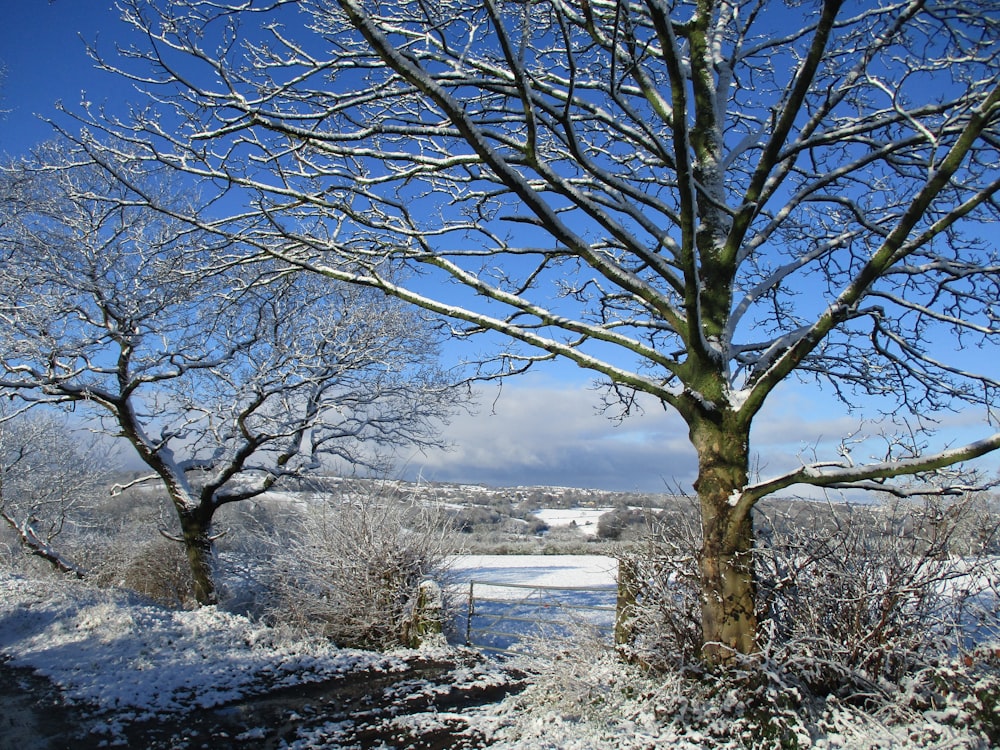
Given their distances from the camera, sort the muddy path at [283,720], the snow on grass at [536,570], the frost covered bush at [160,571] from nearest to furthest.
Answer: the muddy path at [283,720], the frost covered bush at [160,571], the snow on grass at [536,570]

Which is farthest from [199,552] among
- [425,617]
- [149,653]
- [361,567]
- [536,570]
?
[536,570]

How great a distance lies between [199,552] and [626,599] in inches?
371

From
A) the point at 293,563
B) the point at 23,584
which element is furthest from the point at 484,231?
the point at 23,584

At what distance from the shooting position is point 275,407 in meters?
12.5

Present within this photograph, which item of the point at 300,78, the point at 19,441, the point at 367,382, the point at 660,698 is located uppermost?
the point at 300,78

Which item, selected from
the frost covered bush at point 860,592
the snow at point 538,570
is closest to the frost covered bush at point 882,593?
the frost covered bush at point 860,592

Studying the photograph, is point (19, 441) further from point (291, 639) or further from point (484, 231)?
point (484, 231)

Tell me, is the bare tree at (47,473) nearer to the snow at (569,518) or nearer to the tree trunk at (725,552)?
the tree trunk at (725,552)

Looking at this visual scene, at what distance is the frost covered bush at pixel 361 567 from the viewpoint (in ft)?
29.8

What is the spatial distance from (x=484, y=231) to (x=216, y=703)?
541 cm

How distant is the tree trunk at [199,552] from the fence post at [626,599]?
920 cm

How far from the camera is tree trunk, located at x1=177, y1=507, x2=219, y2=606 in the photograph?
462 inches

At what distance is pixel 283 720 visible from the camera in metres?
5.68

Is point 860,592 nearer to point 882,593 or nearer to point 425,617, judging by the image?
point 882,593
